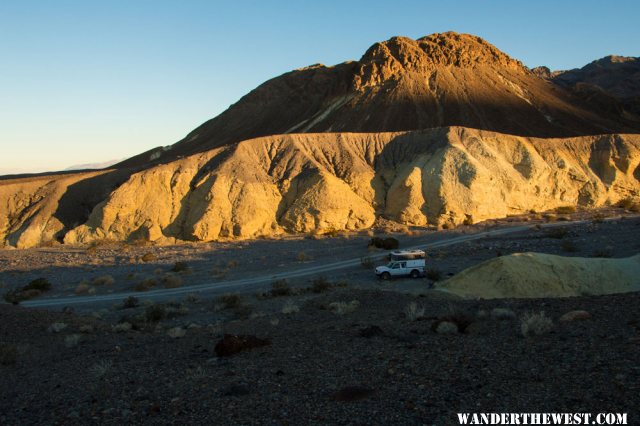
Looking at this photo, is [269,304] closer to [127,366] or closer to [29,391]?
[127,366]

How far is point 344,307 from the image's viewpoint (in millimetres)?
15086

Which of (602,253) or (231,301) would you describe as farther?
(602,253)

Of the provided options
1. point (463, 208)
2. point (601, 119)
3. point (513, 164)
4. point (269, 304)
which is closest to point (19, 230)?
point (269, 304)

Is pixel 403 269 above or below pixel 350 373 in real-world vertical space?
below

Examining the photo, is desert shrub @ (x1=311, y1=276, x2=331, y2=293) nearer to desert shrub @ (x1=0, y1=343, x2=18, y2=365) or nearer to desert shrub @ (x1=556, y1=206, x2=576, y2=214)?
desert shrub @ (x1=0, y1=343, x2=18, y2=365)

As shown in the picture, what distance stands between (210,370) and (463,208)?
121ft

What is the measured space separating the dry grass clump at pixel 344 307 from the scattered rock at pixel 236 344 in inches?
150

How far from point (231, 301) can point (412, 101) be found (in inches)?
2447

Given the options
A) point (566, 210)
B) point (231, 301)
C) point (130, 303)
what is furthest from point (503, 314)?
point (566, 210)

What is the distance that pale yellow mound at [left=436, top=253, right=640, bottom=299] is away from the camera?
61.0 ft

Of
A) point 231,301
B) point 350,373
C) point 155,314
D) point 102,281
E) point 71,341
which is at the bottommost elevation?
point 231,301

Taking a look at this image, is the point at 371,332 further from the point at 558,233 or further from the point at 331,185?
the point at 331,185

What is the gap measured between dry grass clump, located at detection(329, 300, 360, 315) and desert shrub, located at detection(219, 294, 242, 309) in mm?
5130

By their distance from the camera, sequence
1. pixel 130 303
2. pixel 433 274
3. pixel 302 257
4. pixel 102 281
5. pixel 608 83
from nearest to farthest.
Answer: pixel 130 303 < pixel 433 274 < pixel 102 281 < pixel 302 257 < pixel 608 83
